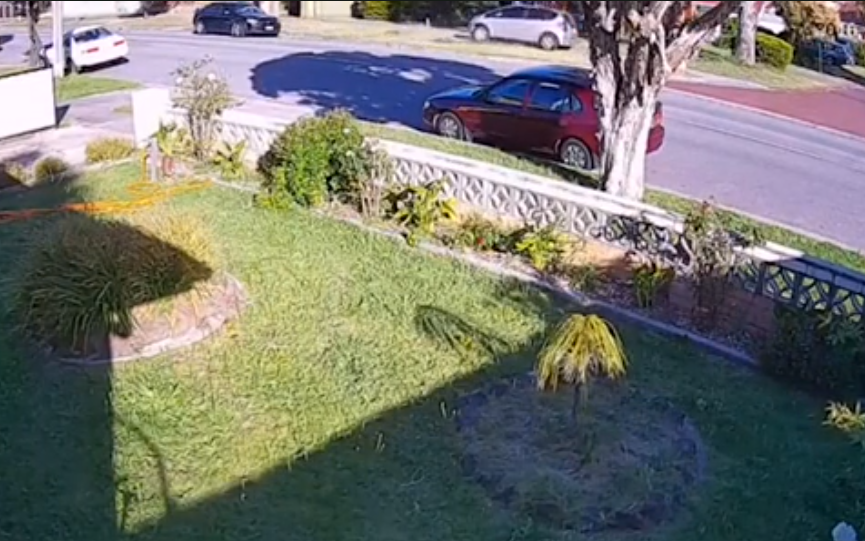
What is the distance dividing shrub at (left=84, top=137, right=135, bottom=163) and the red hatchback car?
545 cm

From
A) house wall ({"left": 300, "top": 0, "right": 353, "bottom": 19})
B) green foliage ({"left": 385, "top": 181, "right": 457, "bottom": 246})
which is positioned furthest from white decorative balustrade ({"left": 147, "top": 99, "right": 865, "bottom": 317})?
house wall ({"left": 300, "top": 0, "right": 353, "bottom": 19})

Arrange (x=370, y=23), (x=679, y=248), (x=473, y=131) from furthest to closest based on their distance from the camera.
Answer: (x=370, y=23), (x=473, y=131), (x=679, y=248)

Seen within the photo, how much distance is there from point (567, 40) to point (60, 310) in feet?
80.8

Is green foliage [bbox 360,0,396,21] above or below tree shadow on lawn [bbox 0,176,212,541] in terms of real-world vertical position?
above

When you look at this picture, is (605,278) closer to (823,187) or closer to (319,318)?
(319,318)

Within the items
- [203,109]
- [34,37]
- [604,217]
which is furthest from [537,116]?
[34,37]

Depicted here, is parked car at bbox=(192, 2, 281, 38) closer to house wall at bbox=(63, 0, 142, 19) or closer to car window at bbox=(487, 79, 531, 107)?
car window at bbox=(487, 79, 531, 107)

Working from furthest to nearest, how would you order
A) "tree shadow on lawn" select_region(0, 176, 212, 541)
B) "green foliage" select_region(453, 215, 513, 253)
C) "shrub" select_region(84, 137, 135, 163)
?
"shrub" select_region(84, 137, 135, 163), "green foliage" select_region(453, 215, 513, 253), "tree shadow on lawn" select_region(0, 176, 212, 541)

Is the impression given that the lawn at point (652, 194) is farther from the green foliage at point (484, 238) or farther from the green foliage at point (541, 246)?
the green foliage at point (484, 238)

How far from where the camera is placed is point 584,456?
8312 millimetres

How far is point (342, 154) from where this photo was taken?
536 inches

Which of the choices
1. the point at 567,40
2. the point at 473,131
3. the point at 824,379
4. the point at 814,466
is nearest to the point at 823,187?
the point at 473,131

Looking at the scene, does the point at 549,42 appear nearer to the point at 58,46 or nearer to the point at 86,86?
the point at 86,86

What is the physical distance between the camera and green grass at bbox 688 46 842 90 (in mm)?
19047
